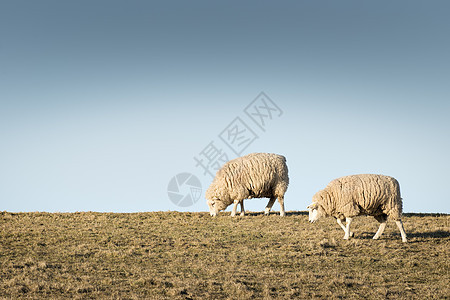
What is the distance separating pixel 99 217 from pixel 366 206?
15.5 metres

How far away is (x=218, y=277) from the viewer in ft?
44.1

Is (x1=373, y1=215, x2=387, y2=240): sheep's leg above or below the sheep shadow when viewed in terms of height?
above

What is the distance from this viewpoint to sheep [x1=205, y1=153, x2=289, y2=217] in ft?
85.8

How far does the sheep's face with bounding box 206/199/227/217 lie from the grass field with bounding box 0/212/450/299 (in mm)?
1761

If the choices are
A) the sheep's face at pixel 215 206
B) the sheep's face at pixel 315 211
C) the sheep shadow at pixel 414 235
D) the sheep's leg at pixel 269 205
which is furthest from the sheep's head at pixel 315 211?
the sheep's face at pixel 215 206

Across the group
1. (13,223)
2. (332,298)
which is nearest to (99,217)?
(13,223)

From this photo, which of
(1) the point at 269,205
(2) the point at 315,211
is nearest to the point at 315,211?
(2) the point at 315,211

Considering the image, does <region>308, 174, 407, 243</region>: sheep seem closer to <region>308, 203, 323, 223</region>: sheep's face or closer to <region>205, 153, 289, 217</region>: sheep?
<region>308, 203, 323, 223</region>: sheep's face

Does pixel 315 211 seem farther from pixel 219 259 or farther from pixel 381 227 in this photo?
pixel 219 259

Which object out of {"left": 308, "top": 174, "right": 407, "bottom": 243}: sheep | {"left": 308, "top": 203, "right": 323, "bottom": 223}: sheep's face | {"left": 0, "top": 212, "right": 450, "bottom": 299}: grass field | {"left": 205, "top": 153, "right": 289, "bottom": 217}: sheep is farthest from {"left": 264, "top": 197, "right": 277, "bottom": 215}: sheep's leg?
{"left": 308, "top": 174, "right": 407, "bottom": 243}: sheep

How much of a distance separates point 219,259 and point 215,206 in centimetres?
1103

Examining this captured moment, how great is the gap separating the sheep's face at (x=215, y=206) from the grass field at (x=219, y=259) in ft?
5.78

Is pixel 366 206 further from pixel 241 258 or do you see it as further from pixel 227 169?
pixel 227 169

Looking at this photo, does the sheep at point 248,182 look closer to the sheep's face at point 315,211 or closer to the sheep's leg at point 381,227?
the sheep's face at point 315,211
